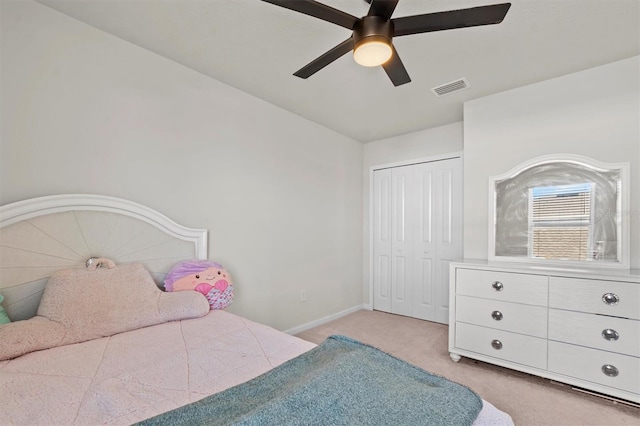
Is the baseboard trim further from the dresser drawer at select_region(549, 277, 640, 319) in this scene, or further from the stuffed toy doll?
the dresser drawer at select_region(549, 277, 640, 319)

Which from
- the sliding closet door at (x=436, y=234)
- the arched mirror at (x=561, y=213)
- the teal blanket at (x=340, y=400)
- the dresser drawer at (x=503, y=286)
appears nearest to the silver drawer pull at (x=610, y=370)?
the dresser drawer at (x=503, y=286)

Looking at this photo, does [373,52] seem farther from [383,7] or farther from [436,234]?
[436,234]

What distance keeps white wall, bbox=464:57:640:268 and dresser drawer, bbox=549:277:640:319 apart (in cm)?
42

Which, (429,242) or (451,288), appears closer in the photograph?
(451,288)

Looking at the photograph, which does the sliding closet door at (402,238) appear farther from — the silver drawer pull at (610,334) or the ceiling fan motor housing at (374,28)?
the ceiling fan motor housing at (374,28)

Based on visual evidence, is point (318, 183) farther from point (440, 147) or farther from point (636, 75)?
point (636, 75)

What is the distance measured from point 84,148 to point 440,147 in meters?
3.40

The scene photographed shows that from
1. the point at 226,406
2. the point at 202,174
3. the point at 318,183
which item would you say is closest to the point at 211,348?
the point at 226,406

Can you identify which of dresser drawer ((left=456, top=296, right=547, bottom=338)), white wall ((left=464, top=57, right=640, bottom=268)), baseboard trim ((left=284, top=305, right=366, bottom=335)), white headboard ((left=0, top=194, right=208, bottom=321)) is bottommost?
baseboard trim ((left=284, top=305, right=366, bottom=335))

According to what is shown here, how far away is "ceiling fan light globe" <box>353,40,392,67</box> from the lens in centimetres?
→ 134

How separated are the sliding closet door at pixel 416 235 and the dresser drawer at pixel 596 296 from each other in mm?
1271

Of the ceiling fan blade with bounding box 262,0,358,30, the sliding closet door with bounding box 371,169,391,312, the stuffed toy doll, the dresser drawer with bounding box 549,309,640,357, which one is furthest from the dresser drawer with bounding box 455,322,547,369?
the ceiling fan blade with bounding box 262,0,358,30

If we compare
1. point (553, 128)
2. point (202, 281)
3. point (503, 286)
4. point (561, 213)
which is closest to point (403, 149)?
point (553, 128)

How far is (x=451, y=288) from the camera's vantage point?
2.47 meters
